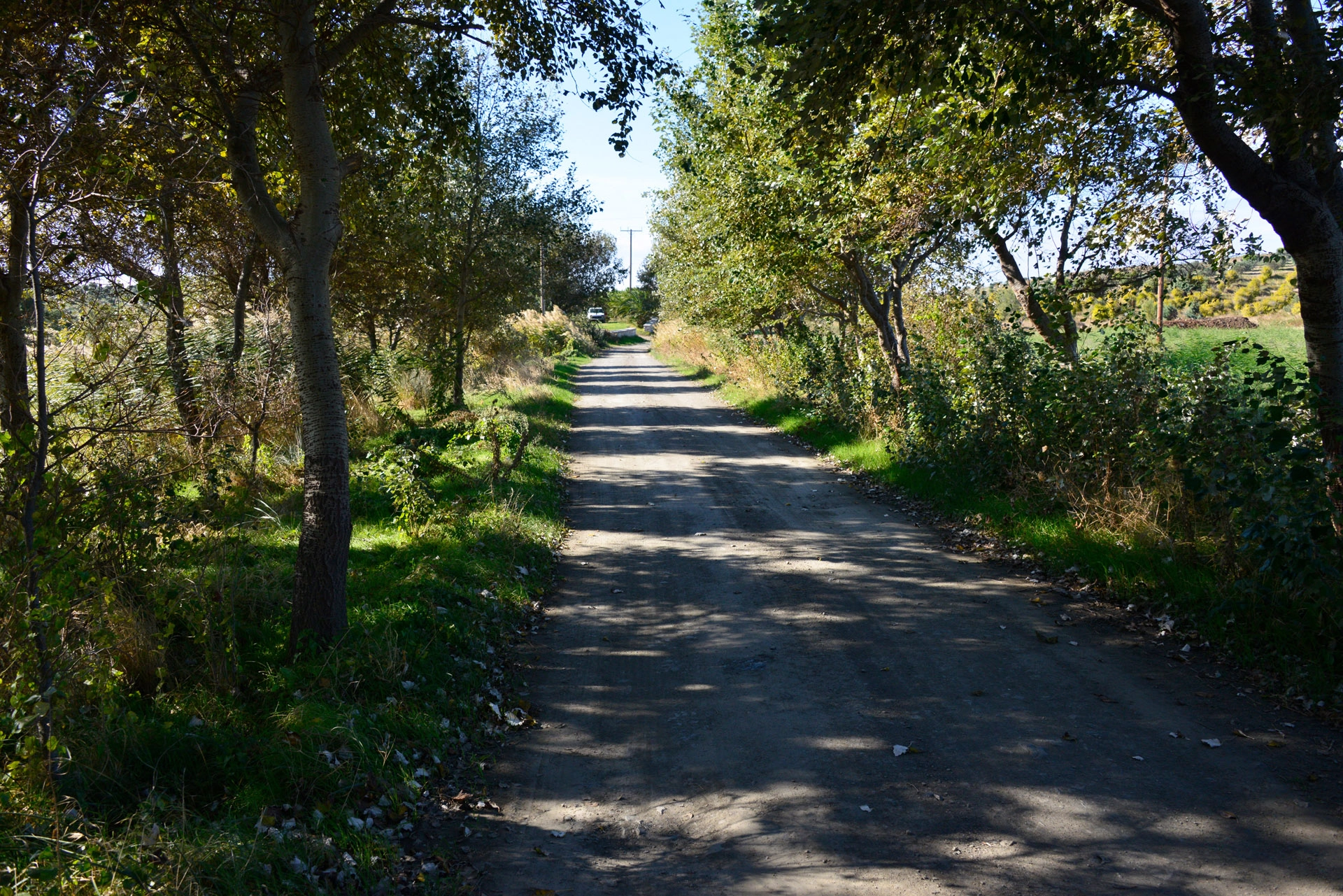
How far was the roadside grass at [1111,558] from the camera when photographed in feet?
19.1

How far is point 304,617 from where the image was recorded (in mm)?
5816

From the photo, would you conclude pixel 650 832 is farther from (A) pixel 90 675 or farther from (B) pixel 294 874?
(A) pixel 90 675

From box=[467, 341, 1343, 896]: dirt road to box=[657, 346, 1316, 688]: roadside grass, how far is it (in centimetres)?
47

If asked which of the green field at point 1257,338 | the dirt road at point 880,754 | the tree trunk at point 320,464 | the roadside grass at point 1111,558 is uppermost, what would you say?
the green field at point 1257,338

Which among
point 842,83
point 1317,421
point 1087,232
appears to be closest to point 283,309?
point 842,83

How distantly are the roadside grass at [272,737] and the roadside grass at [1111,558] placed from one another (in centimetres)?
511

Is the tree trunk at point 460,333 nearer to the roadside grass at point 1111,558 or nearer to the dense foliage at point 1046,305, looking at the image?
the dense foliage at point 1046,305

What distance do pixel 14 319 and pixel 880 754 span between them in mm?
6220

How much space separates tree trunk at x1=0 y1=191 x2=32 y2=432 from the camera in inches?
225

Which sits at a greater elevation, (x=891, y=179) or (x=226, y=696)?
(x=891, y=179)

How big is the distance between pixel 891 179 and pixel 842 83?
350cm

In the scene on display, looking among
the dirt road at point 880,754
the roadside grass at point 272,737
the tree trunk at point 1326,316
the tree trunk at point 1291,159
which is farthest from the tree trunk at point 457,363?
the tree trunk at point 1326,316

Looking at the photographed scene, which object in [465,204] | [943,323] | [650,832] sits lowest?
[650,832]

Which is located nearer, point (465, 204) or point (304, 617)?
point (304, 617)
